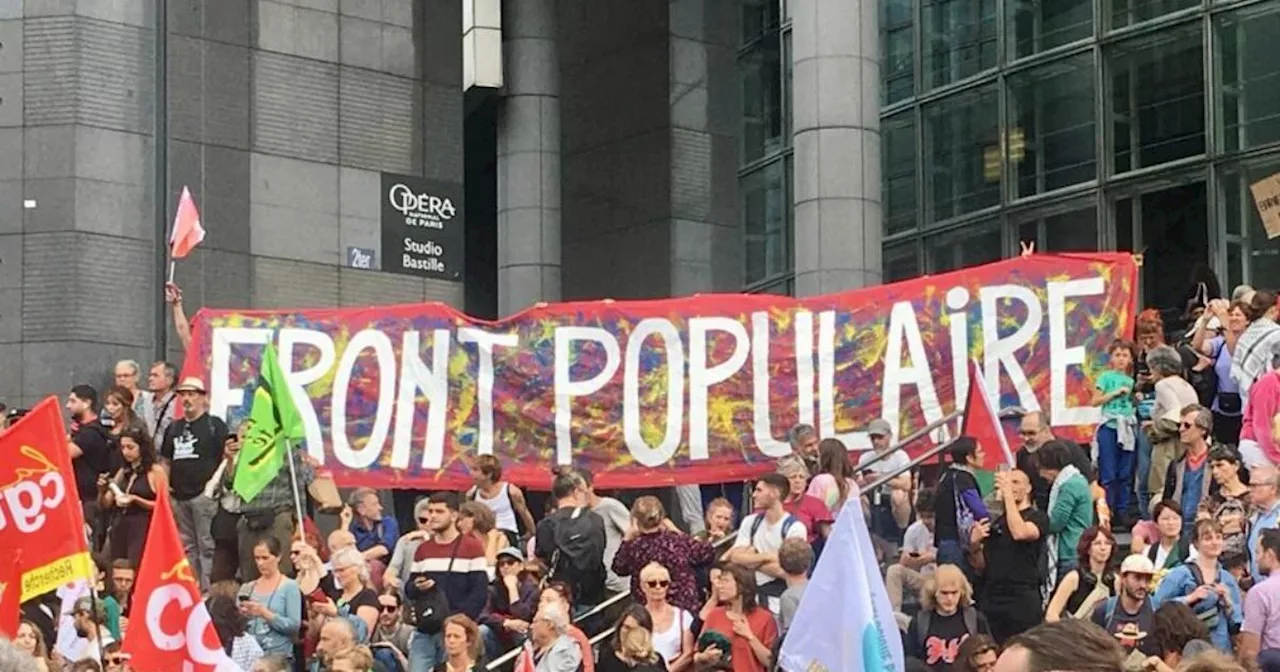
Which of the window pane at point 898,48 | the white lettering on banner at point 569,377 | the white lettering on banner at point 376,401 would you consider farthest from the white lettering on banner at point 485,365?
the window pane at point 898,48

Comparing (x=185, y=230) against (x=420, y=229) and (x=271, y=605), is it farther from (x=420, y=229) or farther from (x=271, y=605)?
(x=271, y=605)

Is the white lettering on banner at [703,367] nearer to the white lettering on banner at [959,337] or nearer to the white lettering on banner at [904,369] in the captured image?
the white lettering on banner at [904,369]

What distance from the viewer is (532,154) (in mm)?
34250

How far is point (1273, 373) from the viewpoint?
15430 mm

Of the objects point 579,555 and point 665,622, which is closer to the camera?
point 665,622

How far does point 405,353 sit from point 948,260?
49.0ft

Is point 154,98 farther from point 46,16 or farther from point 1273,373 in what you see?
point 1273,373

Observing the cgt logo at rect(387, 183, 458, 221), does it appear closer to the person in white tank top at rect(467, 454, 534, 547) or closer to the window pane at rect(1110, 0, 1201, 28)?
the person in white tank top at rect(467, 454, 534, 547)

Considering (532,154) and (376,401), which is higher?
(532,154)

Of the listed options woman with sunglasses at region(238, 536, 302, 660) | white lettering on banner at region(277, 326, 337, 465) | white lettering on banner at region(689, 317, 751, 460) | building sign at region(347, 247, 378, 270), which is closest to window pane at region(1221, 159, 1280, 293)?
building sign at region(347, 247, 378, 270)


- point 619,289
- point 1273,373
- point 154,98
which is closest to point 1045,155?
point 619,289

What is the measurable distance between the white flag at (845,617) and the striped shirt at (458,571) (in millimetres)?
5868

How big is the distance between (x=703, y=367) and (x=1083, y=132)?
42.6ft

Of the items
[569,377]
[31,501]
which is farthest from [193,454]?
[31,501]
